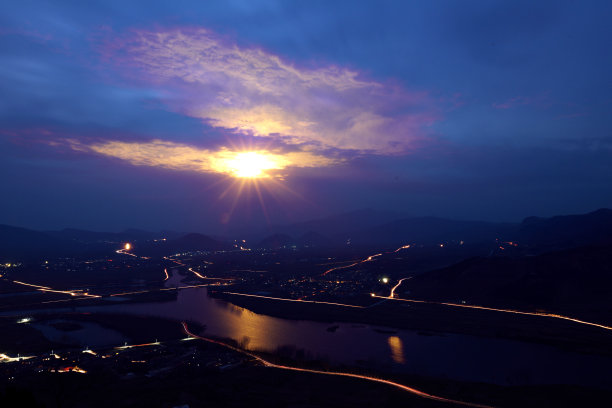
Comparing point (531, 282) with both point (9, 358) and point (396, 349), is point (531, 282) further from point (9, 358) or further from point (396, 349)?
point (9, 358)

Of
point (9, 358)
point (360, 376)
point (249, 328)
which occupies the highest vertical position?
point (9, 358)

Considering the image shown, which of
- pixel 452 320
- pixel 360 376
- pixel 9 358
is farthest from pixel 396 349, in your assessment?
pixel 9 358

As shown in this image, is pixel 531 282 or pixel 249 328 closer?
pixel 249 328

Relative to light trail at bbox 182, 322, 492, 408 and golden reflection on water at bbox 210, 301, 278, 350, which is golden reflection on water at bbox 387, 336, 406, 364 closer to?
light trail at bbox 182, 322, 492, 408

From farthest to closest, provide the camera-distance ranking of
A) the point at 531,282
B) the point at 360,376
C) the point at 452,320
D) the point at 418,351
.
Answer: the point at 531,282 < the point at 452,320 < the point at 418,351 < the point at 360,376

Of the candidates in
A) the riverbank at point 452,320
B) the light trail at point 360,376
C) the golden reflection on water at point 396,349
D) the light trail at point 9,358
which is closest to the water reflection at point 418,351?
the golden reflection on water at point 396,349

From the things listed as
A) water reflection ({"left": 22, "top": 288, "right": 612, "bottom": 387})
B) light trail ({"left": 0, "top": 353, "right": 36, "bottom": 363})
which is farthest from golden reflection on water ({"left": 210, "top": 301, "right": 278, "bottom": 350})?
light trail ({"left": 0, "top": 353, "right": 36, "bottom": 363})

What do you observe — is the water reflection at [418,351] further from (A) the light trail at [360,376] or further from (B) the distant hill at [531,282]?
(B) the distant hill at [531,282]

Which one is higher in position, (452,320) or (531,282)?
(531,282)

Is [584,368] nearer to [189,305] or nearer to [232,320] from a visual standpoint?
[232,320]
